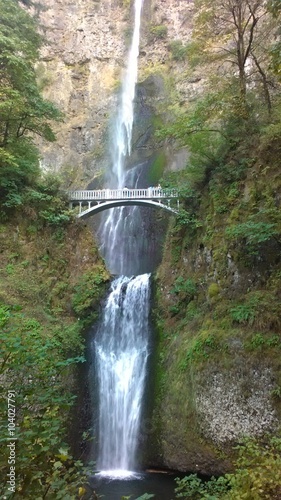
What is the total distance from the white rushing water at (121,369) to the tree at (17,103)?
19.3ft

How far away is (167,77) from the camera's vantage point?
31688 millimetres

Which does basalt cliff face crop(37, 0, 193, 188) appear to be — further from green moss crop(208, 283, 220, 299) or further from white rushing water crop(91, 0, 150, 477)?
green moss crop(208, 283, 220, 299)

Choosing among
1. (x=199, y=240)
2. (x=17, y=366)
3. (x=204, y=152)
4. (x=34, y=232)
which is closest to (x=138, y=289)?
(x=199, y=240)

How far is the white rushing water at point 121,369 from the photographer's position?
1078 centimetres

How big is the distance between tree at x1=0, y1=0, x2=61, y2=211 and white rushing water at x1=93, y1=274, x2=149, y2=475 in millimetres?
5886

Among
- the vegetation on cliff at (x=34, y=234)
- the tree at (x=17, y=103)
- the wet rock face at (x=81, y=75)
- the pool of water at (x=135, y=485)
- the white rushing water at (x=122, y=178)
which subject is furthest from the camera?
the wet rock face at (x=81, y=75)

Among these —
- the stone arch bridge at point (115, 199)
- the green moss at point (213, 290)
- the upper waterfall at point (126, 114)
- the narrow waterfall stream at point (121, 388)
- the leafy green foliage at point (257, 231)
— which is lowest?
the narrow waterfall stream at point (121, 388)

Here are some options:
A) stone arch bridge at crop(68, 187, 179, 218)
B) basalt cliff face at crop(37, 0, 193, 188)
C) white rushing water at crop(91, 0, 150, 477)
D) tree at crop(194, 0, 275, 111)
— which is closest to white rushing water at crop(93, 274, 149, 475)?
white rushing water at crop(91, 0, 150, 477)

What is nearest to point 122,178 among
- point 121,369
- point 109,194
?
point 109,194

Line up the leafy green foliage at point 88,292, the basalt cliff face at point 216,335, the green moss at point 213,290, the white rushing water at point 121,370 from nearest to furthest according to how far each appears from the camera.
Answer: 1. the basalt cliff face at point 216,335
2. the green moss at point 213,290
3. the white rushing water at point 121,370
4. the leafy green foliage at point 88,292

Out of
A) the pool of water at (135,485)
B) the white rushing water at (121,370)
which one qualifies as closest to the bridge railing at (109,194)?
the white rushing water at (121,370)

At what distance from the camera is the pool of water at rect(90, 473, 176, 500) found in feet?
26.6

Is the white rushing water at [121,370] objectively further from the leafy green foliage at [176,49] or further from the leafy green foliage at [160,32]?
the leafy green foliage at [160,32]

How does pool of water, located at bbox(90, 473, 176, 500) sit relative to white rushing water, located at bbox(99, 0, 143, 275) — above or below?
below
